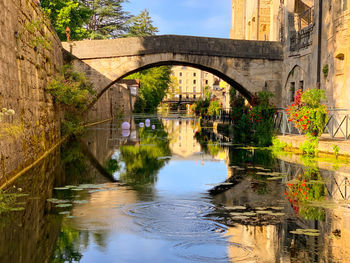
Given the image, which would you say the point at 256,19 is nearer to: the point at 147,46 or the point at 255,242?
the point at 147,46

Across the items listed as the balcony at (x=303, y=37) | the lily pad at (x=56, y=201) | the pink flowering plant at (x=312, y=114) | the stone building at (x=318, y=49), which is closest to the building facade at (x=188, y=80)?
the stone building at (x=318, y=49)

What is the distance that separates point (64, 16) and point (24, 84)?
29193 mm

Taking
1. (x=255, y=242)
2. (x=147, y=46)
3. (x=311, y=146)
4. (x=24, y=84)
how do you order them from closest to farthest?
(x=255, y=242)
(x=24, y=84)
(x=311, y=146)
(x=147, y=46)

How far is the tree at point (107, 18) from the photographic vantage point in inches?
1874

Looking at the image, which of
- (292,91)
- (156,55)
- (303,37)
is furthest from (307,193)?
(156,55)

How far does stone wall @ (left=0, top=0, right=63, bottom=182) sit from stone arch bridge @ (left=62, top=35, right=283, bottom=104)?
9.59 metres

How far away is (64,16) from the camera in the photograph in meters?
37.2

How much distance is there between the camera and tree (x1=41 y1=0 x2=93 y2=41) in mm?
37156

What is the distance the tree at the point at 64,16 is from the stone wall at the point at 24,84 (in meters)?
24.4

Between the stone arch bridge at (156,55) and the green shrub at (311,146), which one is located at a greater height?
the stone arch bridge at (156,55)

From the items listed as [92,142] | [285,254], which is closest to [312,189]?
[285,254]

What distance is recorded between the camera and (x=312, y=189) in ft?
24.8

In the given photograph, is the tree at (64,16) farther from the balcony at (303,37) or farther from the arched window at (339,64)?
the arched window at (339,64)

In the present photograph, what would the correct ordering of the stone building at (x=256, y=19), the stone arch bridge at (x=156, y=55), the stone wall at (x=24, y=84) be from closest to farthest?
the stone wall at (x=24, y=84) < the stone arch bridge at (x=156, y=55) < the stone building at (x=256, y=19)
